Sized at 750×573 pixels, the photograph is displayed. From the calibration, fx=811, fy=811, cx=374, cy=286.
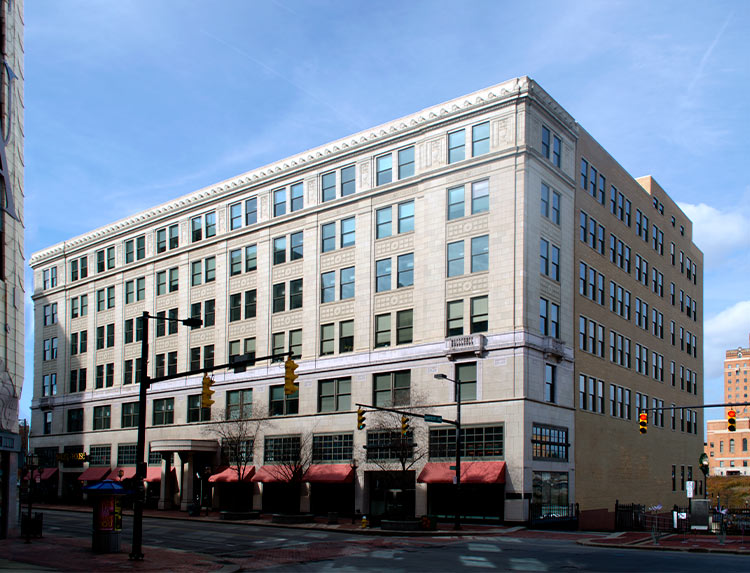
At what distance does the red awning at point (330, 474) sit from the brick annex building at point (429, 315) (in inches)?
6.1

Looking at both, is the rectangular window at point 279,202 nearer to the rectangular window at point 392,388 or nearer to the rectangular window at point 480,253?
the rectangular window at point 392,388

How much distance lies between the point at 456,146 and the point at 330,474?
23653 mm

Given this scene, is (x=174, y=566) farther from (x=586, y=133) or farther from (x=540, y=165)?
(x=586, y=133)

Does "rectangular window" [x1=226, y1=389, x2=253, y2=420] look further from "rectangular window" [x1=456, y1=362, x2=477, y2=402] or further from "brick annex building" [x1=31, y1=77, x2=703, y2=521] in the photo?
"rectangular window" [x1=456, y1=362, x2=477, y2=402]

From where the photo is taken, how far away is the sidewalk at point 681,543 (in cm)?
3348

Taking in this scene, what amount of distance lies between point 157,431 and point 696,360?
53.0 metres

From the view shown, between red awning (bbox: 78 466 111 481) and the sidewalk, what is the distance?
5059 cm

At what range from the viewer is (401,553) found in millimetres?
32375

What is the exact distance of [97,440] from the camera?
78500mm

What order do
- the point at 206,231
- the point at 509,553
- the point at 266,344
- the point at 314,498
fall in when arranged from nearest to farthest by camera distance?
the point at 509,553 < the point at 314,498 < the point at 266,344 < the point at 206,231

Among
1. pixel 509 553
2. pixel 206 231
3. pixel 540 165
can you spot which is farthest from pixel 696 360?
pixel 509 553

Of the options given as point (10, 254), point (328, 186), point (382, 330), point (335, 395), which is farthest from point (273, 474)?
point (10, 254)

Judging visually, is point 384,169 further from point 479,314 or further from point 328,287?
point 479,314

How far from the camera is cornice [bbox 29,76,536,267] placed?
2025 inches
